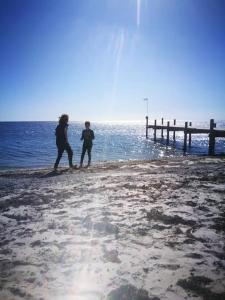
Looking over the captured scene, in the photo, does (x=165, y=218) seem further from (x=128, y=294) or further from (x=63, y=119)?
(x=63, y=119)

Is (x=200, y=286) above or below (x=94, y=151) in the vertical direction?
above

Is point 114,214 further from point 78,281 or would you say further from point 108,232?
point 78,281

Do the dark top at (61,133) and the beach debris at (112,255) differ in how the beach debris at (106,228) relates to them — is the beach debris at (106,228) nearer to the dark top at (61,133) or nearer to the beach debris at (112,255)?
the beach debris at (112,255)

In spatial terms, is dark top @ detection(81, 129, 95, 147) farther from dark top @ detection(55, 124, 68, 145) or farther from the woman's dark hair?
the woman's dark hair

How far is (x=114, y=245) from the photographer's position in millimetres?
3980

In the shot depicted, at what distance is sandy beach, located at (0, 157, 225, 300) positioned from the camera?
3.01 meters

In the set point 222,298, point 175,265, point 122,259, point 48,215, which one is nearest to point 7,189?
point 48,215

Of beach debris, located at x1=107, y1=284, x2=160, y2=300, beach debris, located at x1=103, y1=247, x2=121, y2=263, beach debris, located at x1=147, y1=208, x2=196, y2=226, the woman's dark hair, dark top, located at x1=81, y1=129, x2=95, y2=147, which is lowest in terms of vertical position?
beach debris, located at x1=107, y1=284, x2=160, y2=300

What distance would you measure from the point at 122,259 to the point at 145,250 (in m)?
0.38

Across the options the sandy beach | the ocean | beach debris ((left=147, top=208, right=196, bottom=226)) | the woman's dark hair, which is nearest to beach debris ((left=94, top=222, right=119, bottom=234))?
the sandy beach

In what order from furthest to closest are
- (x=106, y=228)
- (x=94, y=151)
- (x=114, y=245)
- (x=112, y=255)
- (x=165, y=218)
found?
(x=94, y=151), (x=165, y=218), (x=106, y=228), (x=114, y=245), (x=112, y=255)

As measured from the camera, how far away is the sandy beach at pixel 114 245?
3006 millimetres

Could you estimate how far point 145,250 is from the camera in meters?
3.82

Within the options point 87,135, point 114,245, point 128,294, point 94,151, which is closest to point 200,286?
point 128,294
